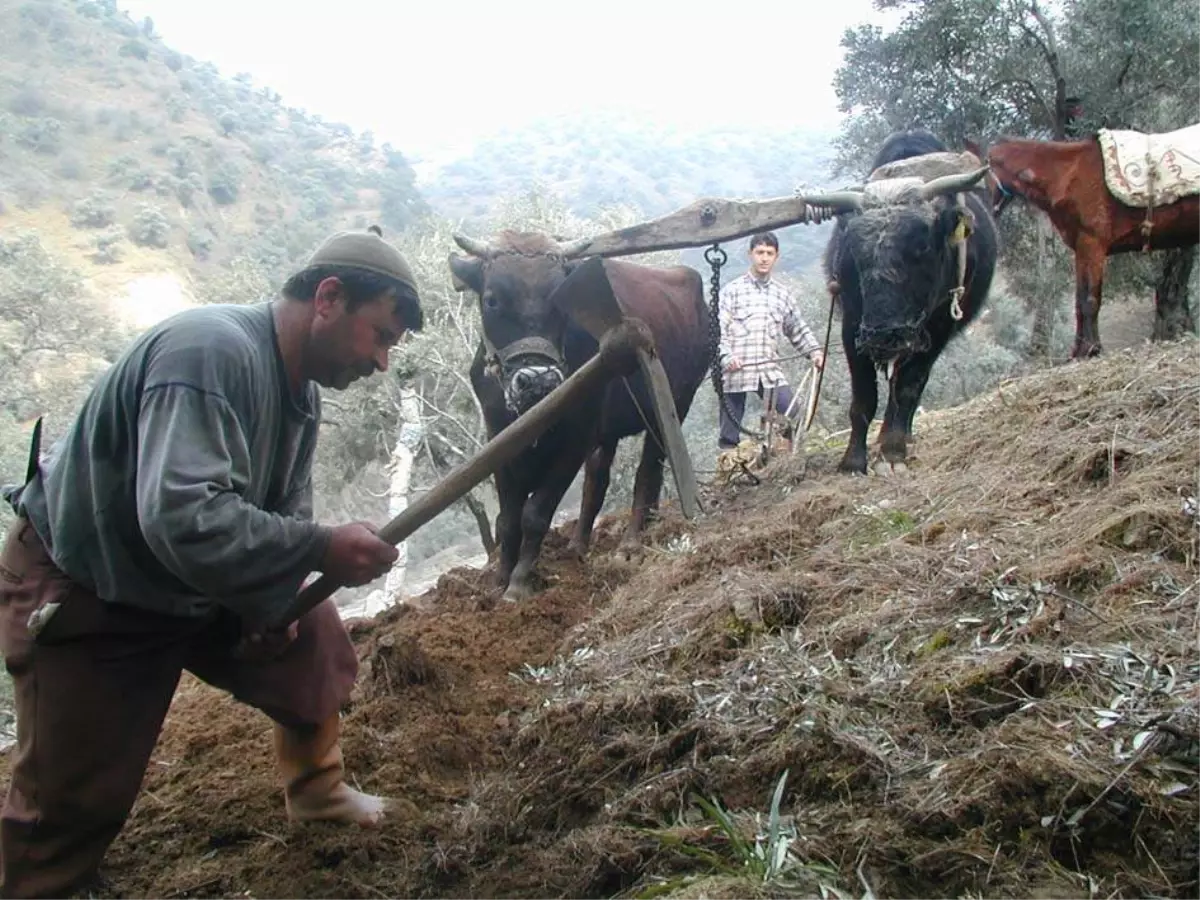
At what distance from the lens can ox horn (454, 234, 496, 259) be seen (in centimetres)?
632

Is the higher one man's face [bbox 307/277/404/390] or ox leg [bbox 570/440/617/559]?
man's face [bbox 307/277/404/390]

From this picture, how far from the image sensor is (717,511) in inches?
284

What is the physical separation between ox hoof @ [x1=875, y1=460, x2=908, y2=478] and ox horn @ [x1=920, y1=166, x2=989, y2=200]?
1.83 meters

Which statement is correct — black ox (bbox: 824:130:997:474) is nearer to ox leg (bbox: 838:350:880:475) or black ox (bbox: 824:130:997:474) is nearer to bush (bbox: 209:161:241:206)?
ox leg (bbox: 838:350:880:475)

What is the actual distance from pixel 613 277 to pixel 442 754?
4.38 m

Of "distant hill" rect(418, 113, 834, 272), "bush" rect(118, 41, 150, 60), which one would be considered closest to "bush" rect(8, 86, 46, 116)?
"bush" rect(118, 41, 150, 60)

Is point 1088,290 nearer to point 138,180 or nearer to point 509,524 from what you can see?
point 509,524

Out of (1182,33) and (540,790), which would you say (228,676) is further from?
(1182,33)

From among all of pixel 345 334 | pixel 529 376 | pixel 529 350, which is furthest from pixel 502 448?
pixel 529 350

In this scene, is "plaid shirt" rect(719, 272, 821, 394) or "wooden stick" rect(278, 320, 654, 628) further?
"plaid shirt" rect(719, 272, 821, 394)

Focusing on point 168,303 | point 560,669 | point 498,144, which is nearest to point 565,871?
point 560,669

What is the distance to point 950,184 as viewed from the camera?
6.27m

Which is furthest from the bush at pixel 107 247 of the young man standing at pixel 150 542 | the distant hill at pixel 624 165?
the young man standing at pixel 150 542

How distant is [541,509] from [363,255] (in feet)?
11.9
